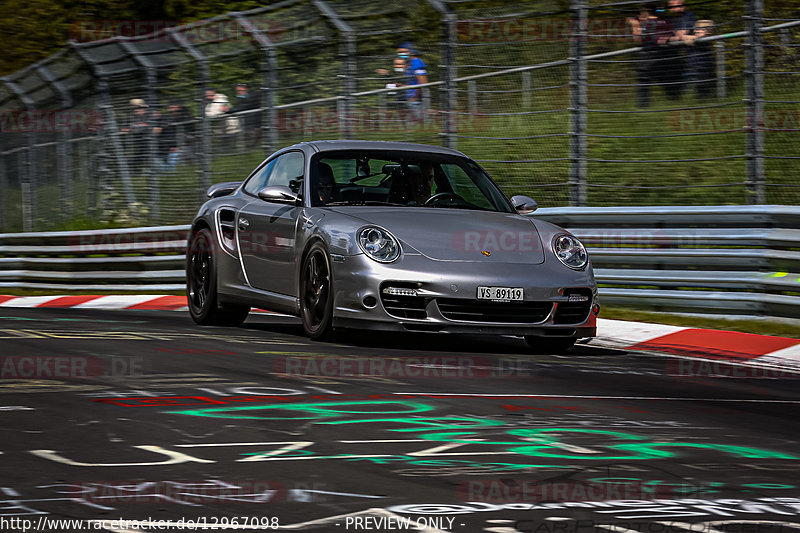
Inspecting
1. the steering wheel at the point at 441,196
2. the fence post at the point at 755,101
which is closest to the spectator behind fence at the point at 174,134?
the fence post at the point at 755,101

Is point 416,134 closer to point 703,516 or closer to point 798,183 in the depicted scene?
point 798,183

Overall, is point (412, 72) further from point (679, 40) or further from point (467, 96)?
point (679, 40)

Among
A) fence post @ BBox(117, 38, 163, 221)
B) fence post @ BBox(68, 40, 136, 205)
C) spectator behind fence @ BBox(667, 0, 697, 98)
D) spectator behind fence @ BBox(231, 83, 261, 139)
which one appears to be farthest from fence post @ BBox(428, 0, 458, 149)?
fence post @ BBox(68, 40, 136, 205)

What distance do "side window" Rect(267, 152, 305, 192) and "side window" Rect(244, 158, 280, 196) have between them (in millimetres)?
62

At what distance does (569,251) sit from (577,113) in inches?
155

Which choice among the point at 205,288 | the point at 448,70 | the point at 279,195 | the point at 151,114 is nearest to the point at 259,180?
the point at 205,288

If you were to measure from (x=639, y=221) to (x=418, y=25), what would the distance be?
149 inches

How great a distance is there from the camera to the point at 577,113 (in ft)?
41.2

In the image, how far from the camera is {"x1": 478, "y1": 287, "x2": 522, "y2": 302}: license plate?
834 cm

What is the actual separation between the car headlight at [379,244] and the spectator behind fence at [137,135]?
10096 millimetres

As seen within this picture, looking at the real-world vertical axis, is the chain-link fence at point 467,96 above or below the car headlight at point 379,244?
above

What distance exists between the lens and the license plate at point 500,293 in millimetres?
8344

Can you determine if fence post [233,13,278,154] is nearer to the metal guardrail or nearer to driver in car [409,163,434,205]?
the metal guardrail

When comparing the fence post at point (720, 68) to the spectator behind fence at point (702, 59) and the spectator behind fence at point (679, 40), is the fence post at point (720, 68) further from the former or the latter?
the spectator behind fence at point (679, 40)
